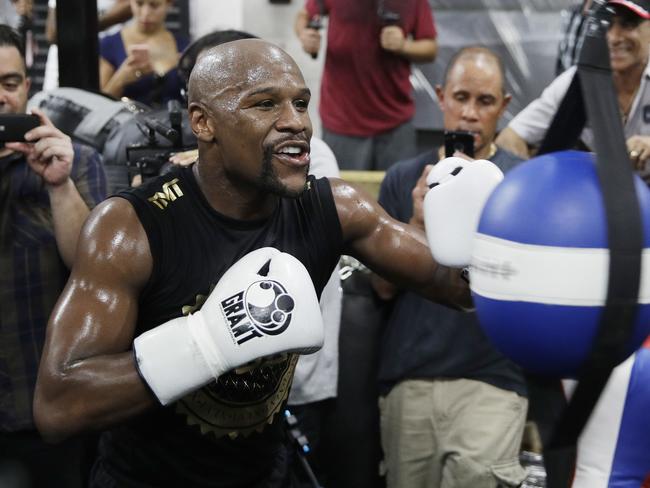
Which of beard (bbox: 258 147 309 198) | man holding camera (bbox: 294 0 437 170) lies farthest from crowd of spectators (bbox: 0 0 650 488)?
man holding camera (bbox: 294 0 437 170)

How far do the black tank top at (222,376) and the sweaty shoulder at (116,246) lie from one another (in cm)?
2

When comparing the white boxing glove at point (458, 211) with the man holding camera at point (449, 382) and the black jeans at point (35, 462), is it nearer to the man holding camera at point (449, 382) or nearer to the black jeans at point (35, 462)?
the man holding camera at point (449, 382)

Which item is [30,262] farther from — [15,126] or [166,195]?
[166,195]

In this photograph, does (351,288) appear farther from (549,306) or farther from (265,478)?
(549,306)

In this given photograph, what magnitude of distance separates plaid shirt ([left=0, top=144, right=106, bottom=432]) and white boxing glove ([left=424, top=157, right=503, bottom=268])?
104cm

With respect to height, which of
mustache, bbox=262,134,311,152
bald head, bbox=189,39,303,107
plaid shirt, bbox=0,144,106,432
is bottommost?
plaid shirt, bbox=0,144,106,432

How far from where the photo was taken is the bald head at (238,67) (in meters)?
2.12

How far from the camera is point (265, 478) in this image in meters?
2.34

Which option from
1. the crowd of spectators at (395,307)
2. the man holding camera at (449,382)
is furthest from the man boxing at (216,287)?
the man holding camera at (449,382)

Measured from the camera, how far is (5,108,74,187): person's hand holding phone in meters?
2.54

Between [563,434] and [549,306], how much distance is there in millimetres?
203

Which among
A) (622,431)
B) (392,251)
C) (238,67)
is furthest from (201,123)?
(622,431)

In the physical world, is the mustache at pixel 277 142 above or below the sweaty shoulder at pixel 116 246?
above

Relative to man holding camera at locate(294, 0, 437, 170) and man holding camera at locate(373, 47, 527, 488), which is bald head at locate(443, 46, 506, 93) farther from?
man holding camera at locate(294, 0, 437, 170)
